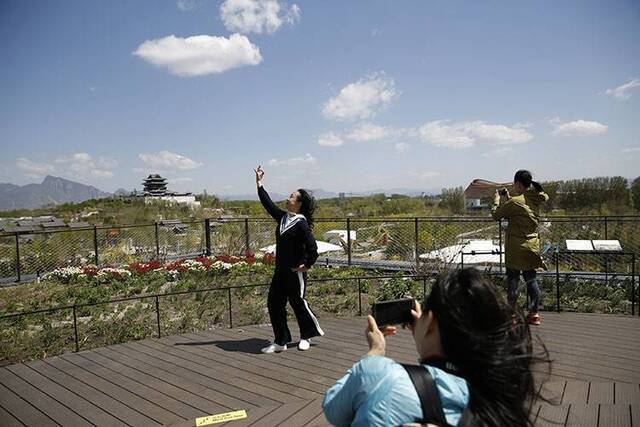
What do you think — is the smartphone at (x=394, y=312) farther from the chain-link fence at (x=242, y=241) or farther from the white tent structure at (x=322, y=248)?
the chain-link fence at (x=242, y=241)

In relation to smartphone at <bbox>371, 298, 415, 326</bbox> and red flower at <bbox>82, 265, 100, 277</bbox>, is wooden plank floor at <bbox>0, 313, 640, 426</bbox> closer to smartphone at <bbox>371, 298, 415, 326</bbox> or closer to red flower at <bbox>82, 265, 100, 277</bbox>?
smartphone at <bbox>371, 298, 415, 326</bbox>

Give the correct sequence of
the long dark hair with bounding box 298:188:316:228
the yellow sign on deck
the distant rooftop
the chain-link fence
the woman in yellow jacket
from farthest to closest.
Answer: the distant rooftop
the chain-link fence
the woman in yellow jacket
the long dark hair with bounding box 298:188:316:228
the yellow sign on deck

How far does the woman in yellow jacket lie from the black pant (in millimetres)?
2016

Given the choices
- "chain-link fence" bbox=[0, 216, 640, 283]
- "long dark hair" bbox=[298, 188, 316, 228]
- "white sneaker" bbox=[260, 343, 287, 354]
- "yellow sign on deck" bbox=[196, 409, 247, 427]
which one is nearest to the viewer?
"yellow sign on deck" bbox=[196, 409, 247, 427]

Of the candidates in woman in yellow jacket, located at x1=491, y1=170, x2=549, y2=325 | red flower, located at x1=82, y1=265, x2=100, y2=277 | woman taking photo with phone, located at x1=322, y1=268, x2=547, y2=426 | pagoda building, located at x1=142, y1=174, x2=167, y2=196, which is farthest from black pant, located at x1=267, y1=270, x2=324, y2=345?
pagoda building, located at x1=142, y1=174, x2=167, y2=196

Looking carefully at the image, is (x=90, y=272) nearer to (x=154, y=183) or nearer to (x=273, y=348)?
(x=273, y=348)

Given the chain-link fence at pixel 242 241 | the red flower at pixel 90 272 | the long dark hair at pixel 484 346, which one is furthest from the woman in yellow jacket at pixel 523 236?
the red flower at pixel 90 272

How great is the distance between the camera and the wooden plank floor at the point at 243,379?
2.81 metres

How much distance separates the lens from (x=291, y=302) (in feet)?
13.8

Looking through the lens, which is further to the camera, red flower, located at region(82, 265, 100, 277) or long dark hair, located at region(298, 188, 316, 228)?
red flower, located at region(82, 265, 100, 277)

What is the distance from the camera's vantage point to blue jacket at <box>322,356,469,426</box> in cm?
102

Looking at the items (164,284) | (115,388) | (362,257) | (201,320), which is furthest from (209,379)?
(362,257)

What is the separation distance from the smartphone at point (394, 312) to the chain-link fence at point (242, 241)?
8.87 m

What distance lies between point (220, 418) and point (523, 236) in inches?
134
